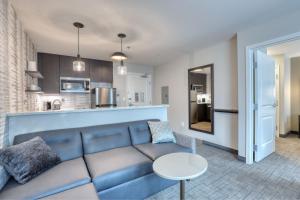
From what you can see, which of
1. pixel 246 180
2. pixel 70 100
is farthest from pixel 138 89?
pixel 246 180

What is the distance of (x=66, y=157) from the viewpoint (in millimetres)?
2016

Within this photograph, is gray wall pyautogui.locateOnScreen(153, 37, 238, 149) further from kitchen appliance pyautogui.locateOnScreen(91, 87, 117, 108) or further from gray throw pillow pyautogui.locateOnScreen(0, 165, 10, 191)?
gray throw pillow pyautogui.locateOnScreen(0, 165, 10, 191)

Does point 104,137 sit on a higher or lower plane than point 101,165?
higher

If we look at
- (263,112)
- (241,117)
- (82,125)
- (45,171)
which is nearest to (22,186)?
(45,171)

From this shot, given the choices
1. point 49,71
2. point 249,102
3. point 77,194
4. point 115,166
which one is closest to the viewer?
point 77,194

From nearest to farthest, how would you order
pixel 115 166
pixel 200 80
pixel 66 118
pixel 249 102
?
pixel 115 166, pixel 66 118, pixel 249 102, pixel 200 80

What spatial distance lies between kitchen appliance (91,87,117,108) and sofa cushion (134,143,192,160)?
2429mm

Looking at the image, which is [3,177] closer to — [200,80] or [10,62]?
[10,62]

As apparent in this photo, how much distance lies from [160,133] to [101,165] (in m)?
1.15

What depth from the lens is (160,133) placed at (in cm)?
264

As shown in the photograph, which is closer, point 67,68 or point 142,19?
point 142,19

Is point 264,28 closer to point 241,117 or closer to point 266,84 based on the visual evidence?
point 266,84

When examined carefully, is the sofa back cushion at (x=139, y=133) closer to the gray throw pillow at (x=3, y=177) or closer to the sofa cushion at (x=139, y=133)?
A: the sofa cushion at (x=139, y=133)

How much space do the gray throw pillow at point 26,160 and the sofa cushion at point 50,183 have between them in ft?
0.20
